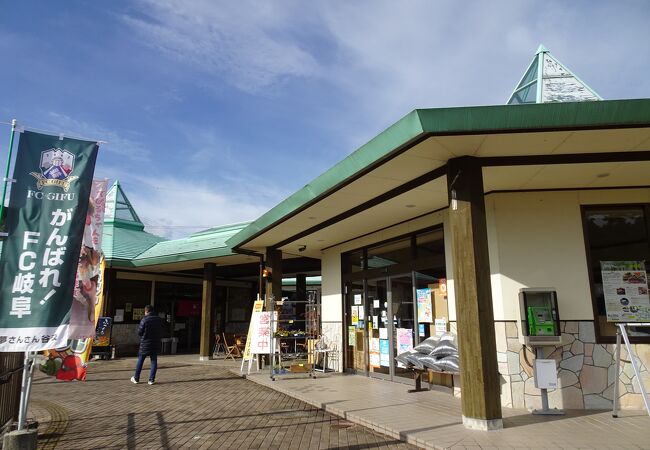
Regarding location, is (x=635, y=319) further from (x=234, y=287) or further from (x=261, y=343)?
(x=234, y=287)

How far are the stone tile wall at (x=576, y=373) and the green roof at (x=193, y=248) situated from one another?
360 inches

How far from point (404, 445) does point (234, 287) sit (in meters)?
16.7

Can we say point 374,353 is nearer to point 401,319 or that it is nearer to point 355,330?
point 355,330

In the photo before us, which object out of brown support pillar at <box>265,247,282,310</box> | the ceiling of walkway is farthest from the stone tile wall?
brown support pillar at <box>265,247,282,310</box>

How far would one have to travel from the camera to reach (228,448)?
5012 mm

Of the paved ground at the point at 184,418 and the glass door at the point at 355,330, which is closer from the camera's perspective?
the paved ground at the point at 184,418

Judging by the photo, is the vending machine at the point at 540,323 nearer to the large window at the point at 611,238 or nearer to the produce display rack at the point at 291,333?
the large window at the point at 611,238

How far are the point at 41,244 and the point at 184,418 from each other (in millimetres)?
3404

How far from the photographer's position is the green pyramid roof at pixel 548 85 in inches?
294

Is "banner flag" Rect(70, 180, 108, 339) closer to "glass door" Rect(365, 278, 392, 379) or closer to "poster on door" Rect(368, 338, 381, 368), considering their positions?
"glass door" Rect(365, 278, 392, 379)

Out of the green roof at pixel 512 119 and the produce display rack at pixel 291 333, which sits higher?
the green roof at pixel 512 119

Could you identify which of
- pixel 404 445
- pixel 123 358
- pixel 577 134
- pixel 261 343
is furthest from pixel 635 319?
pixel 123 358

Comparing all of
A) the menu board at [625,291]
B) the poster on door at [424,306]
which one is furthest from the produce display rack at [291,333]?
the menu board at [625,291]

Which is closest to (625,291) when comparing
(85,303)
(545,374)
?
(545,374)
